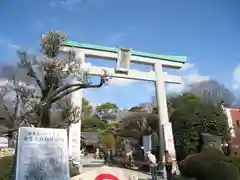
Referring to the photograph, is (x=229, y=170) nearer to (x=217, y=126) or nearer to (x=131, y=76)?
(x=131, y=76)

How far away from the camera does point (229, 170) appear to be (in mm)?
8500

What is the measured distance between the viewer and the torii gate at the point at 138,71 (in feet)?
49.6

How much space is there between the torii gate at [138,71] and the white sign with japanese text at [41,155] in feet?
25.5

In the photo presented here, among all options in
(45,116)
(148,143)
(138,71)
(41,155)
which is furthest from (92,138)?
(41,155)

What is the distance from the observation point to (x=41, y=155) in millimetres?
6039

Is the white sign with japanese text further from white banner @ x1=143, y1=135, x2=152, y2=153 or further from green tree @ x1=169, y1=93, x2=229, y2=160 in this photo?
green tree @ x1=169, y1=93, x2=229, y2=160

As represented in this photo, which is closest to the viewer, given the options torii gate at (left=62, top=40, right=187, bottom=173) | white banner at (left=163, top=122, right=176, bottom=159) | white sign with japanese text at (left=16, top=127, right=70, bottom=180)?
white sign with japanese text at (left=16, top=127, right=70, bottom=180)

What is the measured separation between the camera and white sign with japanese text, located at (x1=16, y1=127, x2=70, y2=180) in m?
5.81

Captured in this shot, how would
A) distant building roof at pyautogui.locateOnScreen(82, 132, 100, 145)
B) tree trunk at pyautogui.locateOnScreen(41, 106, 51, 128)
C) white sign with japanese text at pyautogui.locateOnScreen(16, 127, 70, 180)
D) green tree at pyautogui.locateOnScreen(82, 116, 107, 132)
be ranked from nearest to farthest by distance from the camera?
white sign with japanese text at pyautogui.locateOnScreen(16, 127, 70, 180)
tree trunk at pyautogui.locateOnScreen(41, 106, 51, 128)
distant building roof at pyautogui.locateOnScreen(82, 132, 100, 145)
green tree at pyautogui.locateOnScreen(82, 116, 107, 132)

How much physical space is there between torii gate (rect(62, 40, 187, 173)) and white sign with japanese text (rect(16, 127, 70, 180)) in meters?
7.79

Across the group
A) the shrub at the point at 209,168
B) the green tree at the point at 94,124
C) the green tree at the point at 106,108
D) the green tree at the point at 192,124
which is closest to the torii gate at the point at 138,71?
the green tree at the point at 192,124

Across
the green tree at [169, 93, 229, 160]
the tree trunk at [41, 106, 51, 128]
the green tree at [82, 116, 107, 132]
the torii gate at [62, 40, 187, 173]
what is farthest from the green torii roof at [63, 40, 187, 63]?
the green tree at [82, 116, 107, 132]

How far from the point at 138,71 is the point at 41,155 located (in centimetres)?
1153

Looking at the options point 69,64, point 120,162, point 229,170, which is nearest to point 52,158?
point 69,64
